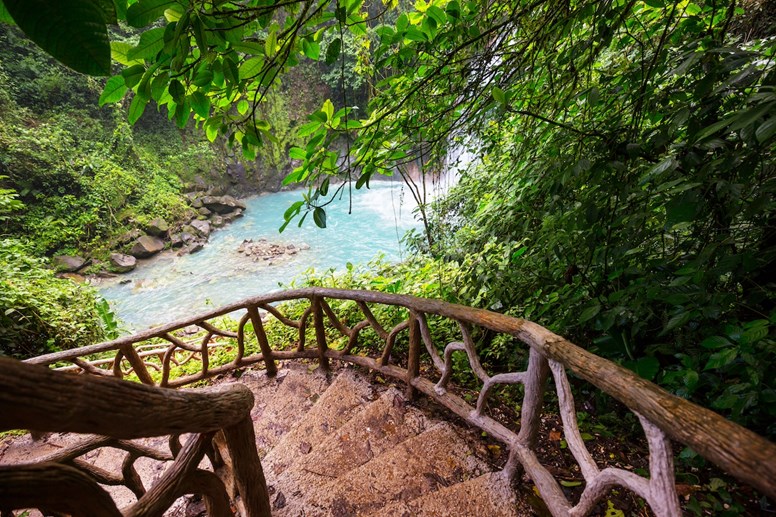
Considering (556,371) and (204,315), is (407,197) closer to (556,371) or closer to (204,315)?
(204,315)

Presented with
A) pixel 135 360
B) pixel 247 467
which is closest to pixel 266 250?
pixel 135 360

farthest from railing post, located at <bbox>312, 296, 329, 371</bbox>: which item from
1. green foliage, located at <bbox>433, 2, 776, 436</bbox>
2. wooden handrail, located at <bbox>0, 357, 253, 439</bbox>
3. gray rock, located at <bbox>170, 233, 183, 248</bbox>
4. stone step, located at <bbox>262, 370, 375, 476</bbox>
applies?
gray rock, located at <bbox>170, 233, 183, 248</bbox>

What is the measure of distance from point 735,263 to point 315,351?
8.83 feet

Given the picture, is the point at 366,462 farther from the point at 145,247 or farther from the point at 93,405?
the point at 145,247

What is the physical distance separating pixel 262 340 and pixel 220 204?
12.3m

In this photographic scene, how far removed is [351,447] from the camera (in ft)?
6.23

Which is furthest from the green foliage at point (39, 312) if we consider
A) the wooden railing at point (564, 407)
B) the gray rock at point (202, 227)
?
the gray rock at point (202, 227)

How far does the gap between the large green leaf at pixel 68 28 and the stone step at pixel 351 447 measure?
1899 millimetres

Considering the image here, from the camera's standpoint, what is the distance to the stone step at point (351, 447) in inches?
67.6

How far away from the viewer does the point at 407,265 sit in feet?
14.1

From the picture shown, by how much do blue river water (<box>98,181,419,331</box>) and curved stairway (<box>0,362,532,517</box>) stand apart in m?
4.03

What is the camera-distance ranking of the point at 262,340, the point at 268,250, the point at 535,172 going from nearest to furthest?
the point at 535,172 → the point at 262,340 → the point at 268,250

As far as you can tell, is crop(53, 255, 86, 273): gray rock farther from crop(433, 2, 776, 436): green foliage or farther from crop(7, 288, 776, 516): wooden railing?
crop(433, 2, 776, 436): green foliage

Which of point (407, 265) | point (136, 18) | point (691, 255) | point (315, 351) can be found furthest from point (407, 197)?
point (136, 18)
